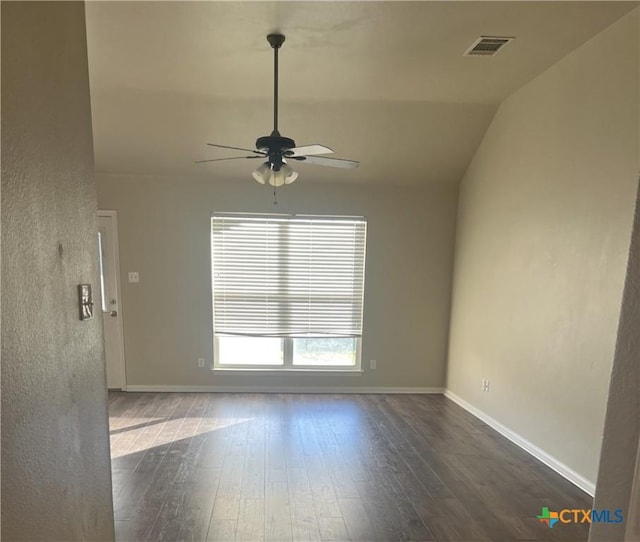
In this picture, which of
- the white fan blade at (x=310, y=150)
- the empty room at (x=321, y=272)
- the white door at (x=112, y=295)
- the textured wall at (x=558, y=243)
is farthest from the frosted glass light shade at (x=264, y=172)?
the white door at (x=112, y=295)

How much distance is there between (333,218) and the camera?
452 cm

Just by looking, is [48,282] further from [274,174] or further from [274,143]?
[274,174]

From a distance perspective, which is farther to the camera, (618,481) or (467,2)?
(467,2)

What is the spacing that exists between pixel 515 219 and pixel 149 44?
3396 millimetres

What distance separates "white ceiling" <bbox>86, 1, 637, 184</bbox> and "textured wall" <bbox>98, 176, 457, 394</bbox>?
242 millimetres

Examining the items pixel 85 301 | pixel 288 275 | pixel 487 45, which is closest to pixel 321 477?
pixel 85 301

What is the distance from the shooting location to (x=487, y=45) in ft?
8.52

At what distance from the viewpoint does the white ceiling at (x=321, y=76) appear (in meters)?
2.29

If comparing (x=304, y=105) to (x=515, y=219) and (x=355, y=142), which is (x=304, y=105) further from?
(x=515, y=219)

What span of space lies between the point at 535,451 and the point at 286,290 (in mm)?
3001

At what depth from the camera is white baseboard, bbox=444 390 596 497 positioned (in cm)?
264

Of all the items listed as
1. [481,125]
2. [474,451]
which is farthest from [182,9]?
[474,451]

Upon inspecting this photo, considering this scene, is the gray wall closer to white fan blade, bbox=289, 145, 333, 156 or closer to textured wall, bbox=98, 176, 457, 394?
white fan blade, bbox=289, 145, 333, 156

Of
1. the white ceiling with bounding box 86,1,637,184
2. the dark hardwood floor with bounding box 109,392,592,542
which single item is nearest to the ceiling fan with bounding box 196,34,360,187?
the white ceiling with bounding box 86,1,637,184
